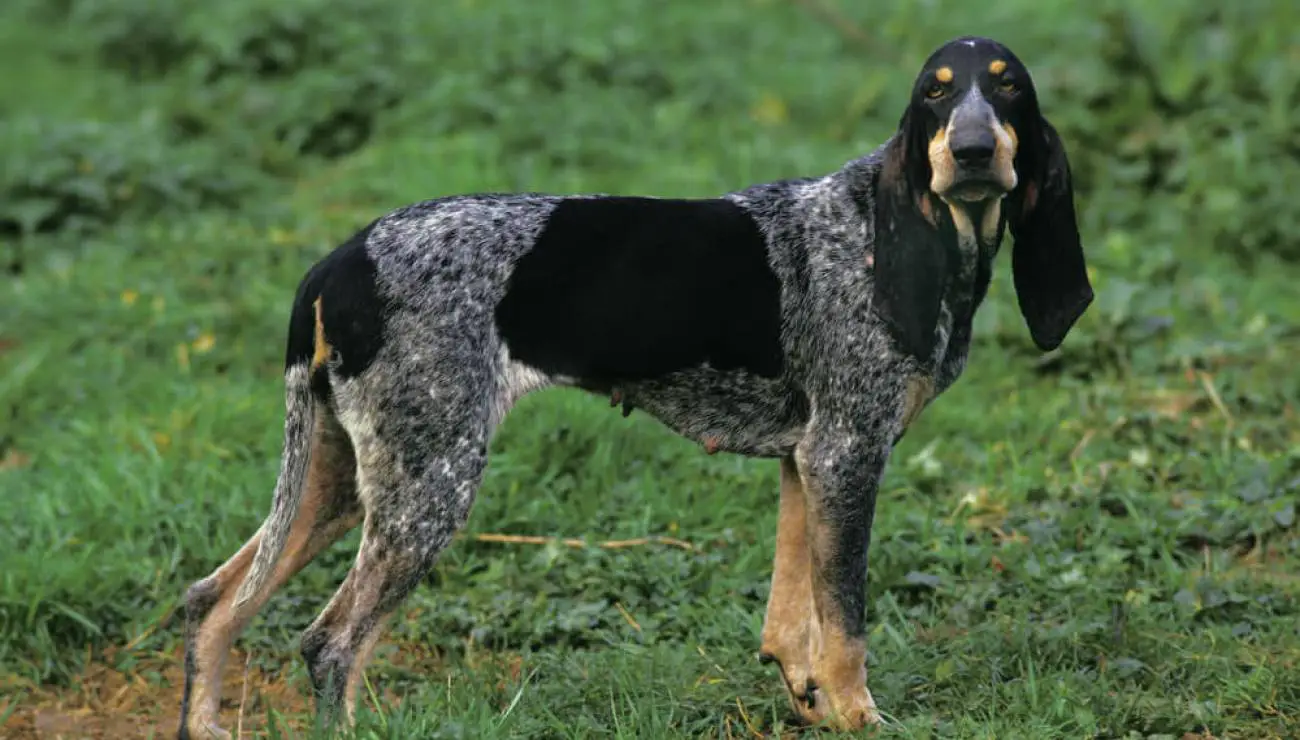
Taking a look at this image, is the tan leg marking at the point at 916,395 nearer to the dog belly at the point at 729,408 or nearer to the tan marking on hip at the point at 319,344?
the dog belly at the point at 729,408

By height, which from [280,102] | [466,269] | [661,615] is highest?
[466,269]

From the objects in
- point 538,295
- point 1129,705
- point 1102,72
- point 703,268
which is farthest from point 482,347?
point 1102,72

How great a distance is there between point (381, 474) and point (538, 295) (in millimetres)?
650

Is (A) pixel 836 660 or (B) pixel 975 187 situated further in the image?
(A) pixel 836 660

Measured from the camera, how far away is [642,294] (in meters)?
4.91

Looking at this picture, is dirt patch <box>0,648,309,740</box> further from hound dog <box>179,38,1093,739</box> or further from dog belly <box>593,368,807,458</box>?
dog belly <box>593,368,807,458</box>

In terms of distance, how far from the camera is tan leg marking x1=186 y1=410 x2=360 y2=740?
5.06 meters

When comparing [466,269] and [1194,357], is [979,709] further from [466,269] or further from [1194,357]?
[1194,357]

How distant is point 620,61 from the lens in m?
11.3

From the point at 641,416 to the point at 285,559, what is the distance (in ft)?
7.42

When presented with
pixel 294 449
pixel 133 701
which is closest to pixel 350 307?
pixel 294 449

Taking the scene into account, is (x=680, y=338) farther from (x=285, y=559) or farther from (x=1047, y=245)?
(x=285, y=559)

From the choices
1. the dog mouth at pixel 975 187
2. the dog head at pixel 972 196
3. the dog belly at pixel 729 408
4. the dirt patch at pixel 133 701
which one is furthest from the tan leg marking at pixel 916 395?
the dirt patch at pixel 133 701

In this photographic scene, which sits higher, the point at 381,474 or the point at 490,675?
the point at 381,474
